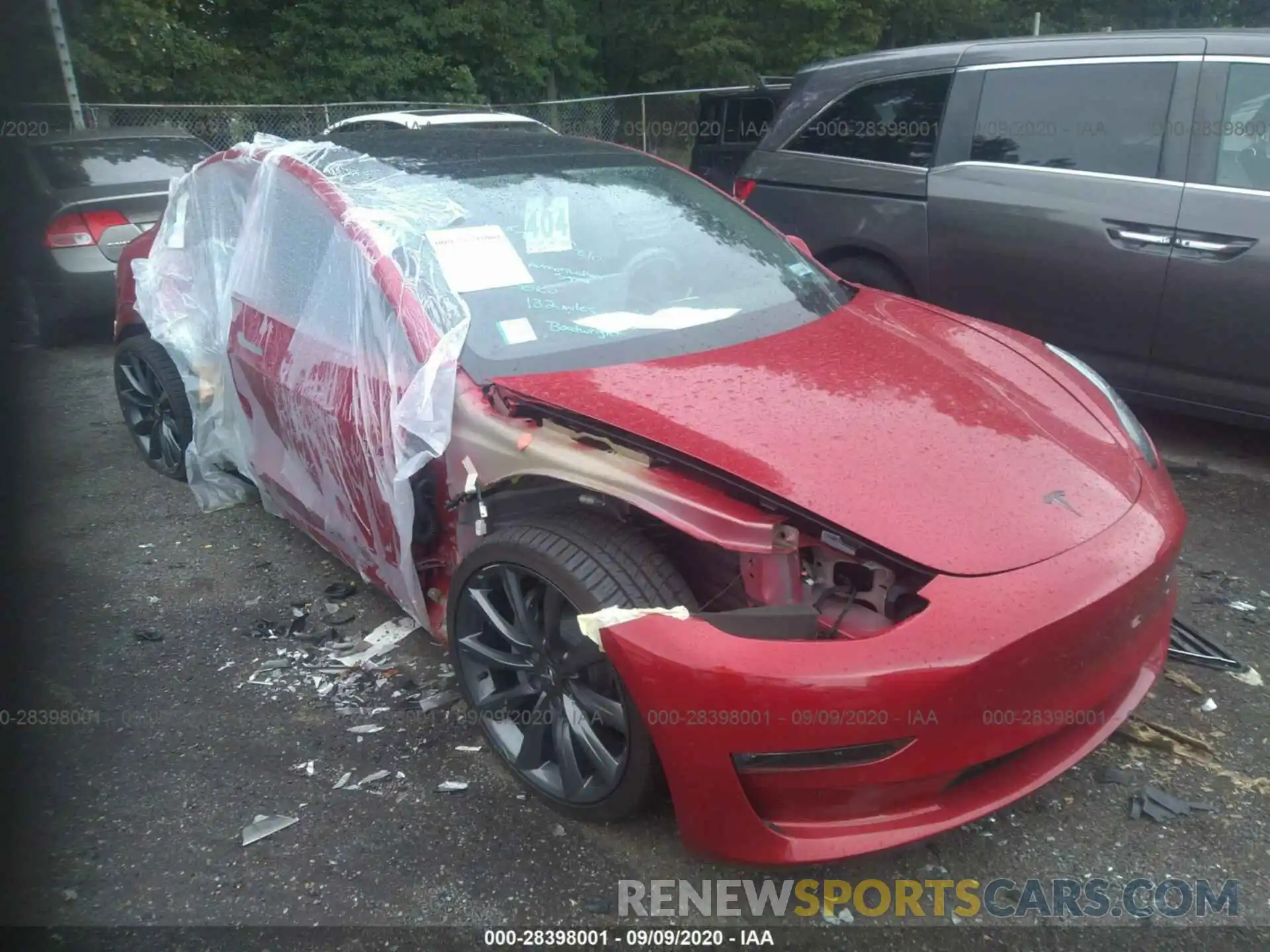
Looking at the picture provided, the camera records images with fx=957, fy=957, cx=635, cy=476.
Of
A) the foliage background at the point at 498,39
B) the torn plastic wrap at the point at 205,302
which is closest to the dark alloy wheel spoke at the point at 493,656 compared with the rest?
the torn plastic wrap at the point at 205,302

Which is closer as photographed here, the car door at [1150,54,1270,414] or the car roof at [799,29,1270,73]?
the car door at [1150,54,1270,414]

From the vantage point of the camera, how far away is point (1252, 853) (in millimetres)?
2215

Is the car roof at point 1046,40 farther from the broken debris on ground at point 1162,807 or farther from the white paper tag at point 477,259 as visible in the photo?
the broken debris on ground at point 1162,807

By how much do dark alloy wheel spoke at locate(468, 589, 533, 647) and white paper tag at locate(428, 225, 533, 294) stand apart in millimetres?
874

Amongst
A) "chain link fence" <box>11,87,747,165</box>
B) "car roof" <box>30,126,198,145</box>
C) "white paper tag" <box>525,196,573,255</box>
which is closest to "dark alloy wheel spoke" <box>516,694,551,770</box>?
"white paper tag" <box>525,196,573,255</box>

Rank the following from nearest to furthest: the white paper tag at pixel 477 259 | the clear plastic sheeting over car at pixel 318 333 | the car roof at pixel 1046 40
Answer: the clear plastic sheeting over car at pixel 318 333, the white paper tag at pixel 477 259, the car roof at pixel 1046 40

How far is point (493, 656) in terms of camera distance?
2.49m

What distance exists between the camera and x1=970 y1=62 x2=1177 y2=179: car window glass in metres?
4.08

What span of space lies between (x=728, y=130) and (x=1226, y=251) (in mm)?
5020

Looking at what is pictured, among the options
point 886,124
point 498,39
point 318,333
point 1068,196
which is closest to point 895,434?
point 318,333

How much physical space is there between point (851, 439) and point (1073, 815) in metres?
1.08

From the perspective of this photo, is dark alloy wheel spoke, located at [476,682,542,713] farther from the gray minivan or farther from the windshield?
the gray minivan

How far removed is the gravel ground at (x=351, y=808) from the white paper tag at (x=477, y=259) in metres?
1.09

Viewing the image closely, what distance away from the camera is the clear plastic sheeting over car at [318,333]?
266cm
